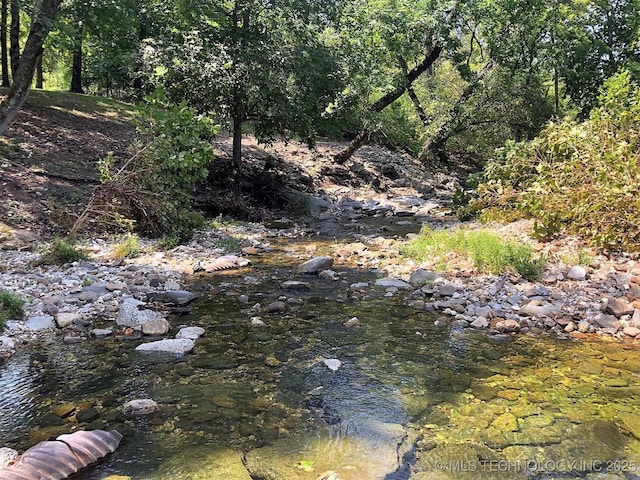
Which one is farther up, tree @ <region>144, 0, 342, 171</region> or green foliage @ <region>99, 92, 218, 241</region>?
tree @ <region>144, 0, 342, 171</region>

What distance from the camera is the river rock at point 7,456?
287cm

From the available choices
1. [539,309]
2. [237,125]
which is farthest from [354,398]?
[237,125]

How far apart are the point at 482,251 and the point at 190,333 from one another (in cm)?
450

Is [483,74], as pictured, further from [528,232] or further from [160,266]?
[160,266]

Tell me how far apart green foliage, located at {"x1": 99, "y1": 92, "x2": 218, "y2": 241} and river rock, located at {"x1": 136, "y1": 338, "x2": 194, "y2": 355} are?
4.29 m

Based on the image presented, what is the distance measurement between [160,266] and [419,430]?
5.52m

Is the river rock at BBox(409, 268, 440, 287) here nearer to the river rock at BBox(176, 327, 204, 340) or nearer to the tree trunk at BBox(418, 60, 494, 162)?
the river rock at BBox(176, 327, 204, 340)

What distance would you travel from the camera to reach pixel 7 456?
9.64 ft

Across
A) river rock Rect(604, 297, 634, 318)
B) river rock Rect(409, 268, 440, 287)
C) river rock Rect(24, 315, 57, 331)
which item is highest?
river rock Rect(604, 297, 634, 318)

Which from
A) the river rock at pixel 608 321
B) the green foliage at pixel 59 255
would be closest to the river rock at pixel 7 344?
the green foliage at pixel 59 255

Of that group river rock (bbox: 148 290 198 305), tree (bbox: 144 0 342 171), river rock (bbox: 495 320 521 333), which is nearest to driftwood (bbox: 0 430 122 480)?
river rock (bbox: 148 290 198 305)

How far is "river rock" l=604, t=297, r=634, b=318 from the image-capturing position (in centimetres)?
555

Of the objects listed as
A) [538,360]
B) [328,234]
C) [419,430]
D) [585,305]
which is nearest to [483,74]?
[328,234]

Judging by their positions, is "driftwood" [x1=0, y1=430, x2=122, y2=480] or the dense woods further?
the dense woods
